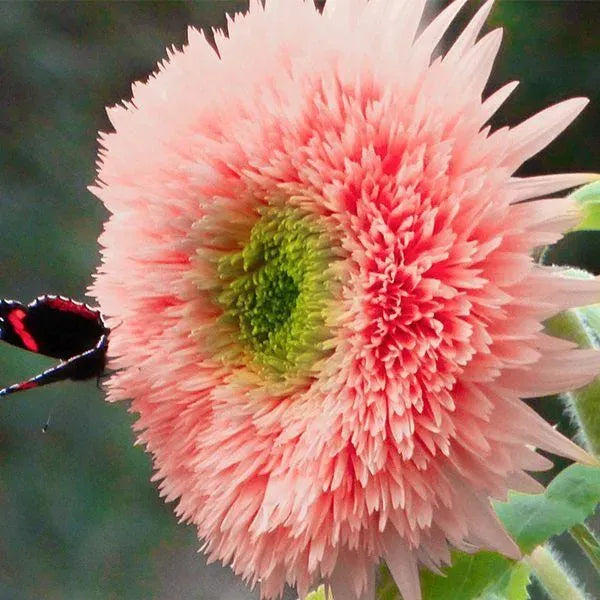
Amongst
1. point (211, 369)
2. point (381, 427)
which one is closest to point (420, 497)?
point (381, 427)

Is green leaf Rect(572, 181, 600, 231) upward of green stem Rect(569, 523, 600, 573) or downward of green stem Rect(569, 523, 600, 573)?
upward

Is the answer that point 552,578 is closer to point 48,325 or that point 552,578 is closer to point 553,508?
point 553,508

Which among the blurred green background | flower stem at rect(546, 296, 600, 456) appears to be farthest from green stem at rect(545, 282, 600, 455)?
the blurred green background

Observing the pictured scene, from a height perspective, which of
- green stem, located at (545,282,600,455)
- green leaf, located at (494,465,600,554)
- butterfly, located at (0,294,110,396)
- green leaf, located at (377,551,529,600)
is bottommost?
green leaf, located at (377,551,529,600)

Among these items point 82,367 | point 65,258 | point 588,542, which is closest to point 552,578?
point 588,542

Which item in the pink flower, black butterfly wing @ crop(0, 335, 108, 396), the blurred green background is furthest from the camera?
the blurred green background

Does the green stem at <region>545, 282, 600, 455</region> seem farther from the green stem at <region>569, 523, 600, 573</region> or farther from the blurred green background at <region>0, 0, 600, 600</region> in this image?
the blurred green background at <region>0, 0, 600, 600</region>
